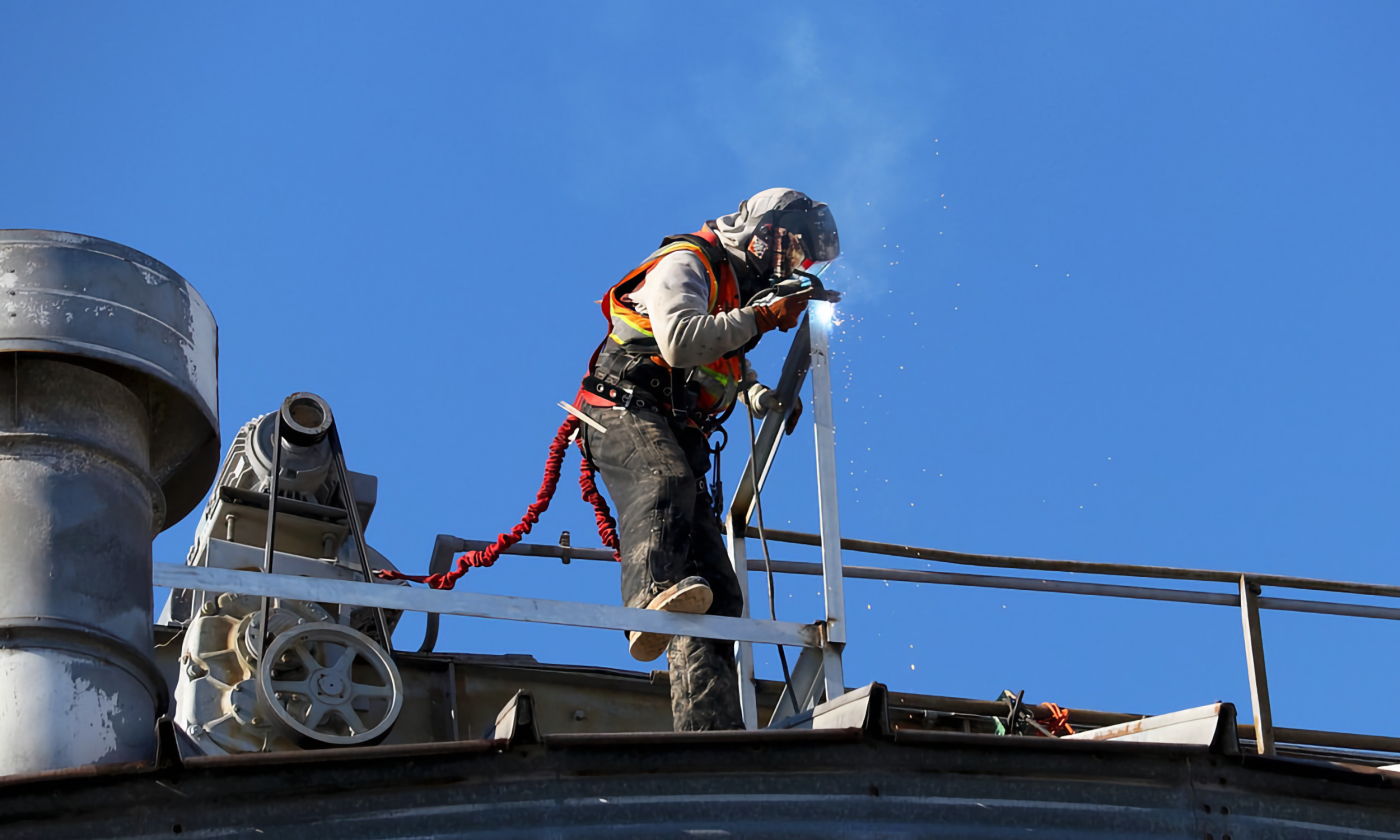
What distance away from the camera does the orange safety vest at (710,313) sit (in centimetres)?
679

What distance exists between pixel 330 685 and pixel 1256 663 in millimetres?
3493

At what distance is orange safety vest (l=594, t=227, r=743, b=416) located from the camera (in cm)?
679

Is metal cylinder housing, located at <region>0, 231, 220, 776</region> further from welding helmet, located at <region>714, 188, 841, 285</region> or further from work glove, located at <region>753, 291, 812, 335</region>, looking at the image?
welding helmet, located at <region>714, 188, 841, 285</region>

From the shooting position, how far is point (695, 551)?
6.55 m

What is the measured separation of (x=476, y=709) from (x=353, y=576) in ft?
2.61

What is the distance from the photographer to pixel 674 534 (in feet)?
20.6

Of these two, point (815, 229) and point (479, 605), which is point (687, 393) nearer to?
point (815, 229)

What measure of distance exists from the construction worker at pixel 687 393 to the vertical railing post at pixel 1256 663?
195 cm

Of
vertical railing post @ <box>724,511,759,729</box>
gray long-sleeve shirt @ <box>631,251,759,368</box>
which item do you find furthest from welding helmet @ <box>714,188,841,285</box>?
vertical railing post @ <box>724,511,759,729</box>

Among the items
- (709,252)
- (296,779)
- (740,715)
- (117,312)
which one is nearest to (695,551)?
(740,715)

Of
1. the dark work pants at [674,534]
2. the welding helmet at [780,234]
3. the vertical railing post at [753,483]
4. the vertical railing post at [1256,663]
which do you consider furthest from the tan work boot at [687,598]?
the vertical railing post at [1256,663]

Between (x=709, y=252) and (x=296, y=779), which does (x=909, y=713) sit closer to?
(x=709, y=252)

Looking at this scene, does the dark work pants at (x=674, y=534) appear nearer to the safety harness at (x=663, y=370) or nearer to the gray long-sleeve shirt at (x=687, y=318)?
the safety harness at (x=663, y=370)

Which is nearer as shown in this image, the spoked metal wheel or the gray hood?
the spoked metal wheel
